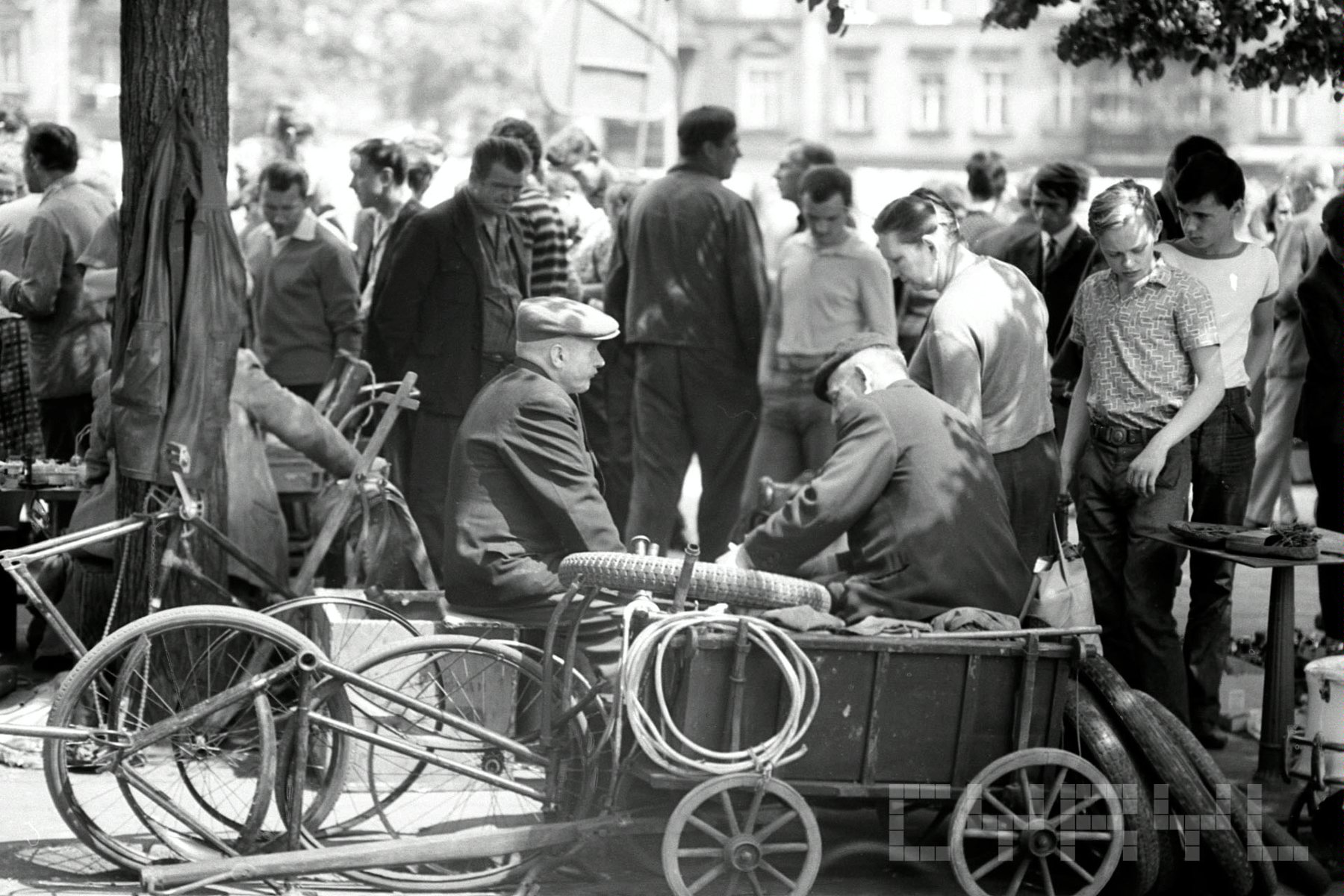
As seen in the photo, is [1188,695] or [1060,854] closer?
[1060,854]

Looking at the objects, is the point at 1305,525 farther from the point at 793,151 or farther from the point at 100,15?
the point at 100,15

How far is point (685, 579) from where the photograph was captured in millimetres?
5516

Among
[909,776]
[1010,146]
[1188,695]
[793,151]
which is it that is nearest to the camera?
[909,776]

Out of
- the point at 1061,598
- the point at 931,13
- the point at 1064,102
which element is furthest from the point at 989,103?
the point at 1061,598

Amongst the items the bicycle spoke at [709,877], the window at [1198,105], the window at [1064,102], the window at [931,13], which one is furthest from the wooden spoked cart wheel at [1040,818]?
the window at [931,13]

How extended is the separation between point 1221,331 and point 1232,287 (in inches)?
6.5

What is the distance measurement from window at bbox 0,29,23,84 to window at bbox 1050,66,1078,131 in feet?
91.4

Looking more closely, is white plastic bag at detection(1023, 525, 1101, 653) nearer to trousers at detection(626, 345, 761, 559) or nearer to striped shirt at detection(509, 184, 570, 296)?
trousers at detection(626, 345, 761, 559)

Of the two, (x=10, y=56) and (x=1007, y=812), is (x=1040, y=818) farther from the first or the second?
(x=10, y=56)

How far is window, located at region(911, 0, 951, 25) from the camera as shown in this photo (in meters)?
53.7

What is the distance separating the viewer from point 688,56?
180 feet

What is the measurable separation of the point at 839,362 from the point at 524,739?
58.0 inches

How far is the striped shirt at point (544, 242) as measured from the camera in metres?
9.52

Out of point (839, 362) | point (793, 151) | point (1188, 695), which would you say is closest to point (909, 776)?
point (839, 362)
